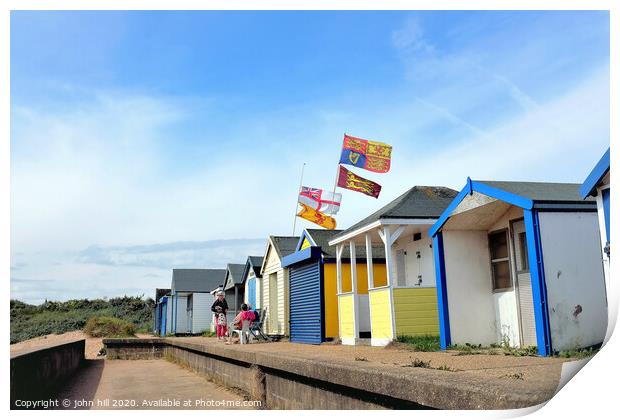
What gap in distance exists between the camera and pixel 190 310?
106 ft

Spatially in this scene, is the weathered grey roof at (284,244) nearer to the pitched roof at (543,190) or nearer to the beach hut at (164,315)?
the pitched roof at (543,190)

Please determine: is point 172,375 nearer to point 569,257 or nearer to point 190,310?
point 569,257

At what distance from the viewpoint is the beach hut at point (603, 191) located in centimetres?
578

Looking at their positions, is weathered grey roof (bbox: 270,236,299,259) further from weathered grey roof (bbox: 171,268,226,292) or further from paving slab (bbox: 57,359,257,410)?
weathered grey roof (bbox: 171,268,226,292)

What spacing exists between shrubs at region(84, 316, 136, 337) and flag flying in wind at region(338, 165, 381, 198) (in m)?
18.2

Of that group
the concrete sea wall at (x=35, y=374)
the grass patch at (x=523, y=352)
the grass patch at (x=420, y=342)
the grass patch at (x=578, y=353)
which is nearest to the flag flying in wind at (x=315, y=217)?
the grass patch at (x=420, y=342)

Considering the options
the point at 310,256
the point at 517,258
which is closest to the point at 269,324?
the point at 310,256

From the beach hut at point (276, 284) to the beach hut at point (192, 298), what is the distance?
11510 mm

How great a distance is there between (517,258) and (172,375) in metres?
8.84

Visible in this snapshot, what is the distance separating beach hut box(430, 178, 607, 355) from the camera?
680cm

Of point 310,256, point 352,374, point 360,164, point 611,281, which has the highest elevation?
point 360,164

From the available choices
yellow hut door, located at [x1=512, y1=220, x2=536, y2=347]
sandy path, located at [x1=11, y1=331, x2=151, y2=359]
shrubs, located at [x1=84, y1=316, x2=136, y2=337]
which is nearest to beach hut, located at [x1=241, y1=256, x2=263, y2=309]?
sandy path, located at [x1=11, y1=331, x2=151, y2=359]

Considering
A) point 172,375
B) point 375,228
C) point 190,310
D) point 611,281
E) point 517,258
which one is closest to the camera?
point 611,281
